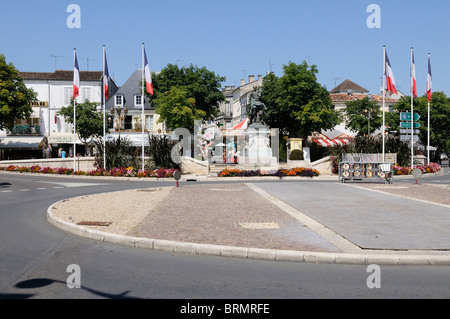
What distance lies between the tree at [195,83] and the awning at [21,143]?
47.6ft

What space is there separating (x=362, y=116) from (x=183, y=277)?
60990mm

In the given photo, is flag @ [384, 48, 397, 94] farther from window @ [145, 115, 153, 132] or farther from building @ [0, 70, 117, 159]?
window @ [145, 115, 153, 132]

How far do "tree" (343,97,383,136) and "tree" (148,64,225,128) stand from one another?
65.8 ft

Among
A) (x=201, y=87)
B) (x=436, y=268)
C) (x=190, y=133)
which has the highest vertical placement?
(x=201, y=87)

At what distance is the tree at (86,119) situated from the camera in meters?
54.8

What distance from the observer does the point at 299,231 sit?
28.8 ft

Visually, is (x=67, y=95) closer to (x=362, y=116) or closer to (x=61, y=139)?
(x=61, y=139)

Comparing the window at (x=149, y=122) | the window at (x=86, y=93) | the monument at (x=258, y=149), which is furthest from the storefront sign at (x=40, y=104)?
the monument at (x=258, y=149)

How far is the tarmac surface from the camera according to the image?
22.5 feet

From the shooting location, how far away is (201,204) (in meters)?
13.7

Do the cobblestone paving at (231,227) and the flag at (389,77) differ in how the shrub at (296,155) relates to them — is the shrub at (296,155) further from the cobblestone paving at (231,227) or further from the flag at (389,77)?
the cobblestone paving at (231,227)

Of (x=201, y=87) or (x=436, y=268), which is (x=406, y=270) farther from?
(x=201, y=87)

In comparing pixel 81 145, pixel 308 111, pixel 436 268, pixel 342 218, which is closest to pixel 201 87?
pixel 308 111
